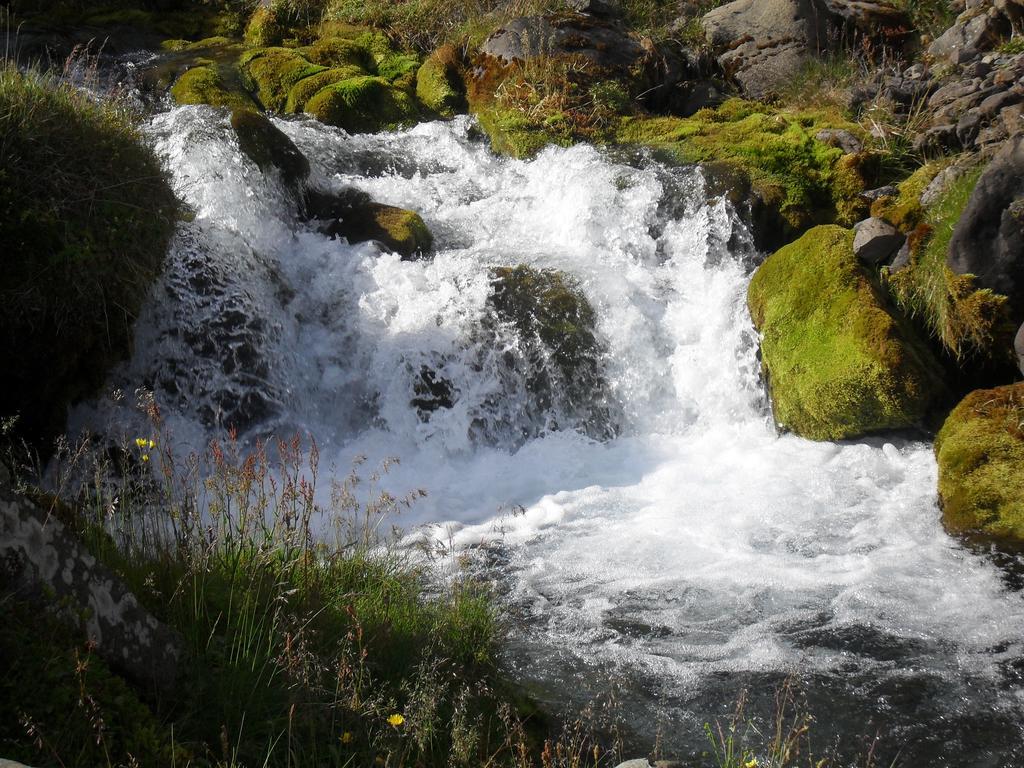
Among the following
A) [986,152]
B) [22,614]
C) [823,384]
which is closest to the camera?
[22,614]

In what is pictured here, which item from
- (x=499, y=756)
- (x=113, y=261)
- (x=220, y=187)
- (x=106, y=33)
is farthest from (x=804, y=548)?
(x=106, y=33)

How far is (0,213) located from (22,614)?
158 inches

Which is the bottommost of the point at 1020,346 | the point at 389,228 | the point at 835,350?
the point at 835,350

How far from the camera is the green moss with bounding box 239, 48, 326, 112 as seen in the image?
13.1m

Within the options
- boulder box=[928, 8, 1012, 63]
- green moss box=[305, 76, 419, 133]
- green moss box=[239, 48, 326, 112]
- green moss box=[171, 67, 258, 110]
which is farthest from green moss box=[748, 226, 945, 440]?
green moss box=[239, 48, 326, 112]

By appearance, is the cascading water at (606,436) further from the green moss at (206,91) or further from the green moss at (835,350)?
the green moss at (206,91)

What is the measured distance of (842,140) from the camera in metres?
10.1

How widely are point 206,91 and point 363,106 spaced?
2204mm

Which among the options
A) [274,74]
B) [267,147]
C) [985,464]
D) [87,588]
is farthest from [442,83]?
[87,588]

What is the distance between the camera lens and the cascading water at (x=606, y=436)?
4.57 metres

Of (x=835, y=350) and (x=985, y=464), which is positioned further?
(x=835, y=350)

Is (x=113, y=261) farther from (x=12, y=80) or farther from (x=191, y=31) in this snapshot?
(x=191, y=31)

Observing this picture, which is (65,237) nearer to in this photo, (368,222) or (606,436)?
(368,222)

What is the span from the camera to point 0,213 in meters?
5.53
